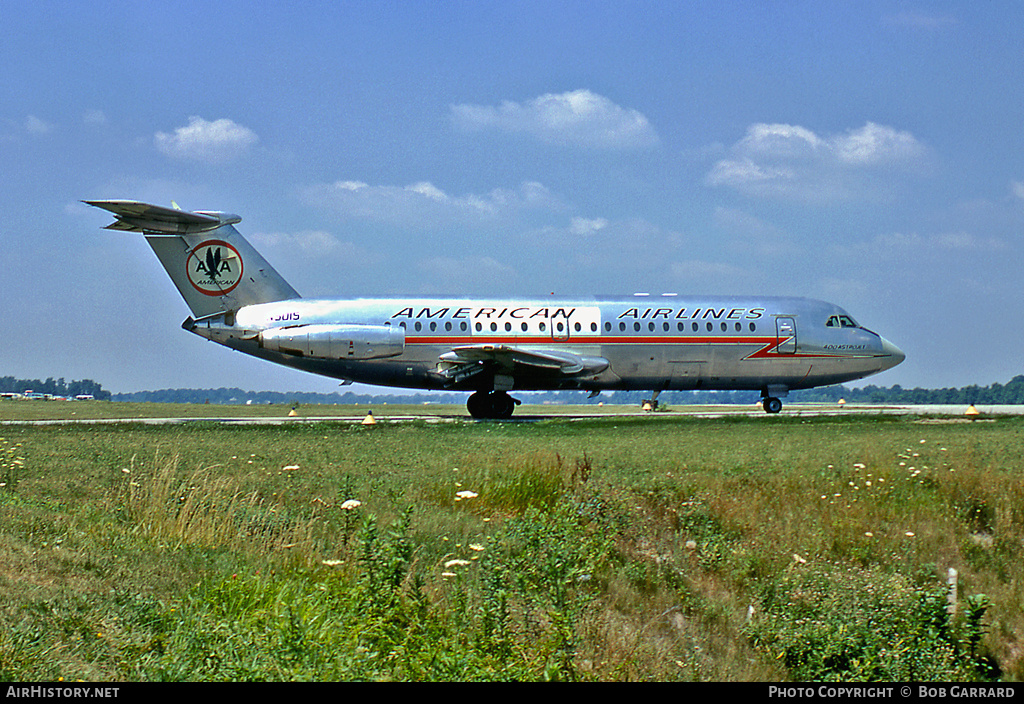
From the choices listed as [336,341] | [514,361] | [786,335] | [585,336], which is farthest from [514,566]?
[786,335]

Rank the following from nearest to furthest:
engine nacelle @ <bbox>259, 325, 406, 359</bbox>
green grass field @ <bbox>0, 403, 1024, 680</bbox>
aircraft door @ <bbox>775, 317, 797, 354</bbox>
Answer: green grass field @ <bbox>0, 403, 1024, 680</bbox> < engine nacelle @ <bbox>259, 325, 406, 359</bbox> < aircraft door @ <bbox>775, 317, 797, 354</bbox>

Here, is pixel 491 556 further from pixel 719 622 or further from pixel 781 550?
pixel 781 550

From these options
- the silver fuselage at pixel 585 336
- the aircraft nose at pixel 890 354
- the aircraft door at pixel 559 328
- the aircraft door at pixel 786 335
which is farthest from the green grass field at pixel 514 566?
the aircraft nose at pixel 890 354

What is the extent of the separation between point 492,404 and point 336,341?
612 cm

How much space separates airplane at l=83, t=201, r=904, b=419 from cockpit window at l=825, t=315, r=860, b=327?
2038 mm

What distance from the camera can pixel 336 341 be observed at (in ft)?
97.8

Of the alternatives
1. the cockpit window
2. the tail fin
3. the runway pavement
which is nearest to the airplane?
the tail fin

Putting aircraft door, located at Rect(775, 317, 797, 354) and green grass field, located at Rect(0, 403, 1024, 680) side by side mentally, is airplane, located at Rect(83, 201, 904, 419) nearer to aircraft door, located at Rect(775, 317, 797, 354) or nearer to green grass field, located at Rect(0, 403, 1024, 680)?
aircraft door, located at Rect(775, 317, 797, 354)

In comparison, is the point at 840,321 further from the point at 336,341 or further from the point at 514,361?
the point at 336,341

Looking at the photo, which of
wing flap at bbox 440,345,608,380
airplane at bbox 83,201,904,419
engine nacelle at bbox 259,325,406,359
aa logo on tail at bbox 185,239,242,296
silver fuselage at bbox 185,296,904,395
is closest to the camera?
wing flap at bbox 440,345,608,380

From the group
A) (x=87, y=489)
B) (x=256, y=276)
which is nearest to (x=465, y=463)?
(x=87, y=489)

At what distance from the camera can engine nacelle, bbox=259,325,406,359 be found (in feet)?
97.6
